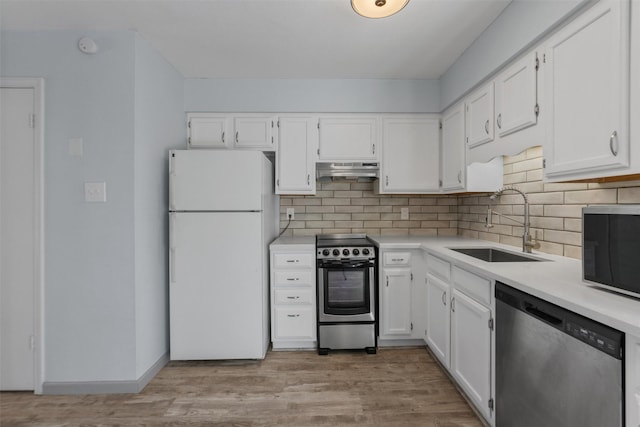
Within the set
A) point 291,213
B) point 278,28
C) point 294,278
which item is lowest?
point 294,278

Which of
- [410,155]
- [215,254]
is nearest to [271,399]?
[215,254]

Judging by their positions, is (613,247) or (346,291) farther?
(346,291)

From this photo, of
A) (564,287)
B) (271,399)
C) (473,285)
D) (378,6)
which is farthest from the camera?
(271,399)

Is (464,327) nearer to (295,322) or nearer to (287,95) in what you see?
(295,322)

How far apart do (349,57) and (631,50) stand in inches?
73.5

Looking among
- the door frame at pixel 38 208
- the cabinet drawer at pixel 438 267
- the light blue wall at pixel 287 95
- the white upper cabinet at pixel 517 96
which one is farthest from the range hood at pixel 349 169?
the door frame at pixel 38 208

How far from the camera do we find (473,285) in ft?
6.21

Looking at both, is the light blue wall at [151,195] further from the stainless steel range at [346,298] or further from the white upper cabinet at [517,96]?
the white upper cabinet at [517,96]

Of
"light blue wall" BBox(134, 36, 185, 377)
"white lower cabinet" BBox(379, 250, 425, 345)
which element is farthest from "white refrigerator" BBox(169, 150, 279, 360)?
"white lower cabinet" BBox(379, 250, 425, 345)

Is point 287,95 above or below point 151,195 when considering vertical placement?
above

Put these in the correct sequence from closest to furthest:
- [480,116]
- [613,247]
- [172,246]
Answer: [613,247], [480,116], [172,246]

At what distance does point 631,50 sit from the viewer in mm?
1209

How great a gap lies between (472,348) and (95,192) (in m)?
2.66

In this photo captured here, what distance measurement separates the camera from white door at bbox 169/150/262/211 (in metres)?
2.56
